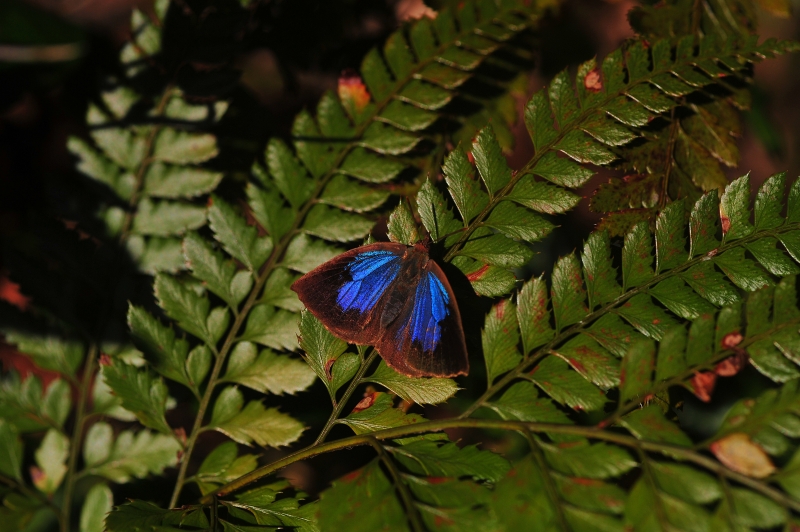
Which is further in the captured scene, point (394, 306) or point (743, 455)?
point (394, 306)

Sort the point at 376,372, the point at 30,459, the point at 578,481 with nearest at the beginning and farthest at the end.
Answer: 1. the point at 578,481
2. the point at 376,372
3. the point at 30,459

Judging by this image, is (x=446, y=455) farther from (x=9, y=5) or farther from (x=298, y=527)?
(x=9, y=5)

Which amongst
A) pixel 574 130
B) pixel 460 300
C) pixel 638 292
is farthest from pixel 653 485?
pixel 574 130

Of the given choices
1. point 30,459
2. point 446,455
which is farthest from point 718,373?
point 30,459

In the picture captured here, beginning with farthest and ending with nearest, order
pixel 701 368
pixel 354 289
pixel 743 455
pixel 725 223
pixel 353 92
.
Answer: pixel 353 92 < pixel 354 289 < pixel 725 223 < pixel 701 368 < pixel 743 455

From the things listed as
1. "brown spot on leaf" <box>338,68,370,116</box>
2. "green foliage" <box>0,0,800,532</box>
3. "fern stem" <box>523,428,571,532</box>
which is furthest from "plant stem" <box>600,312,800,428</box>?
"brown spot on leaf" <box>338,68,370,116</box>

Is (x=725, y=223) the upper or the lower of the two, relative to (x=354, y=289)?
upper

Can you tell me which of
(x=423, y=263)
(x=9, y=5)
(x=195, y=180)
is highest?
(x=9, y=5)

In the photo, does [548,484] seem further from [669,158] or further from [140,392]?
[140,392]
